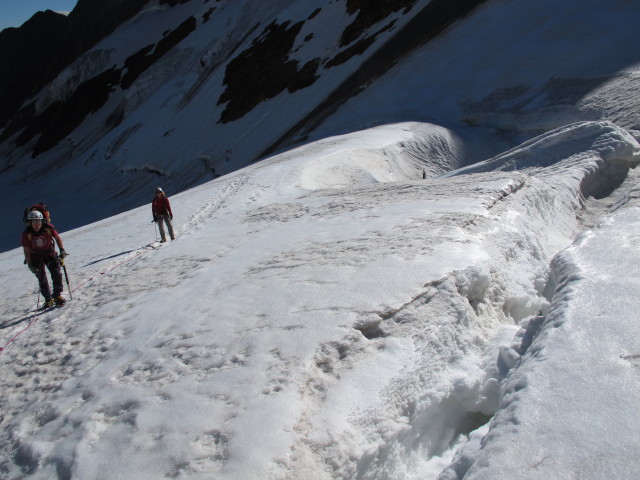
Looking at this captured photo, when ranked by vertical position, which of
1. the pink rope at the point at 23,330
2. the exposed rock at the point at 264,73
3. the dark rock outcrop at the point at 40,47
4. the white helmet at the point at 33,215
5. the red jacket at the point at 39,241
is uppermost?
the dark rock outcrop at the point at 40,47

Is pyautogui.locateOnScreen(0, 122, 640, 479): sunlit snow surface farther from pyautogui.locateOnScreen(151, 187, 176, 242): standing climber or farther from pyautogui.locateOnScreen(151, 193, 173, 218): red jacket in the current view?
pyautogui.locateOnScreen(151, 193, 173, 218): red jacket

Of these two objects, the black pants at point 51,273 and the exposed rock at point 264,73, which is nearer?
the black pants at point 51,273

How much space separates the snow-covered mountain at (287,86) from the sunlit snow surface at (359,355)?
30.9ft

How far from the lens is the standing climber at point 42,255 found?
6.81 metres

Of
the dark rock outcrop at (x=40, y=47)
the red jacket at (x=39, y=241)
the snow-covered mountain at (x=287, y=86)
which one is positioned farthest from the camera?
the dark rock outcrop at (x=40, y=47)

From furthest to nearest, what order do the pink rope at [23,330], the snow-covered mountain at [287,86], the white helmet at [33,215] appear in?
the snow-covered mountain at [287,86] < the white helmet at [33,215] < the pink rope at [23,330]

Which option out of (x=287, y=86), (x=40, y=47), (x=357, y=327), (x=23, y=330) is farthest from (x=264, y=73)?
(x=40, y=47)

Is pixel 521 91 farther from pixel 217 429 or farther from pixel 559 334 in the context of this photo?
pixel 217 429

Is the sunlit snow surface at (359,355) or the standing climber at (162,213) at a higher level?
the standing climber at (162,213)

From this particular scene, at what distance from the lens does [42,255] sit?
6957mm

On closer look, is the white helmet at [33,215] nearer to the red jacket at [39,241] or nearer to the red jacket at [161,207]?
the red jacket at [39,241]

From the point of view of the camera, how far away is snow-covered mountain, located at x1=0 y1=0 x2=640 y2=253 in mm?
17172

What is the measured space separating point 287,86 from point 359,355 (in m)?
27.2

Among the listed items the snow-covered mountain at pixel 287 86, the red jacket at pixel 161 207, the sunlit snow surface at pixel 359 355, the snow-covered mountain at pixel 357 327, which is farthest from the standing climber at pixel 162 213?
the snow-covered mountain at pixel 287 86
